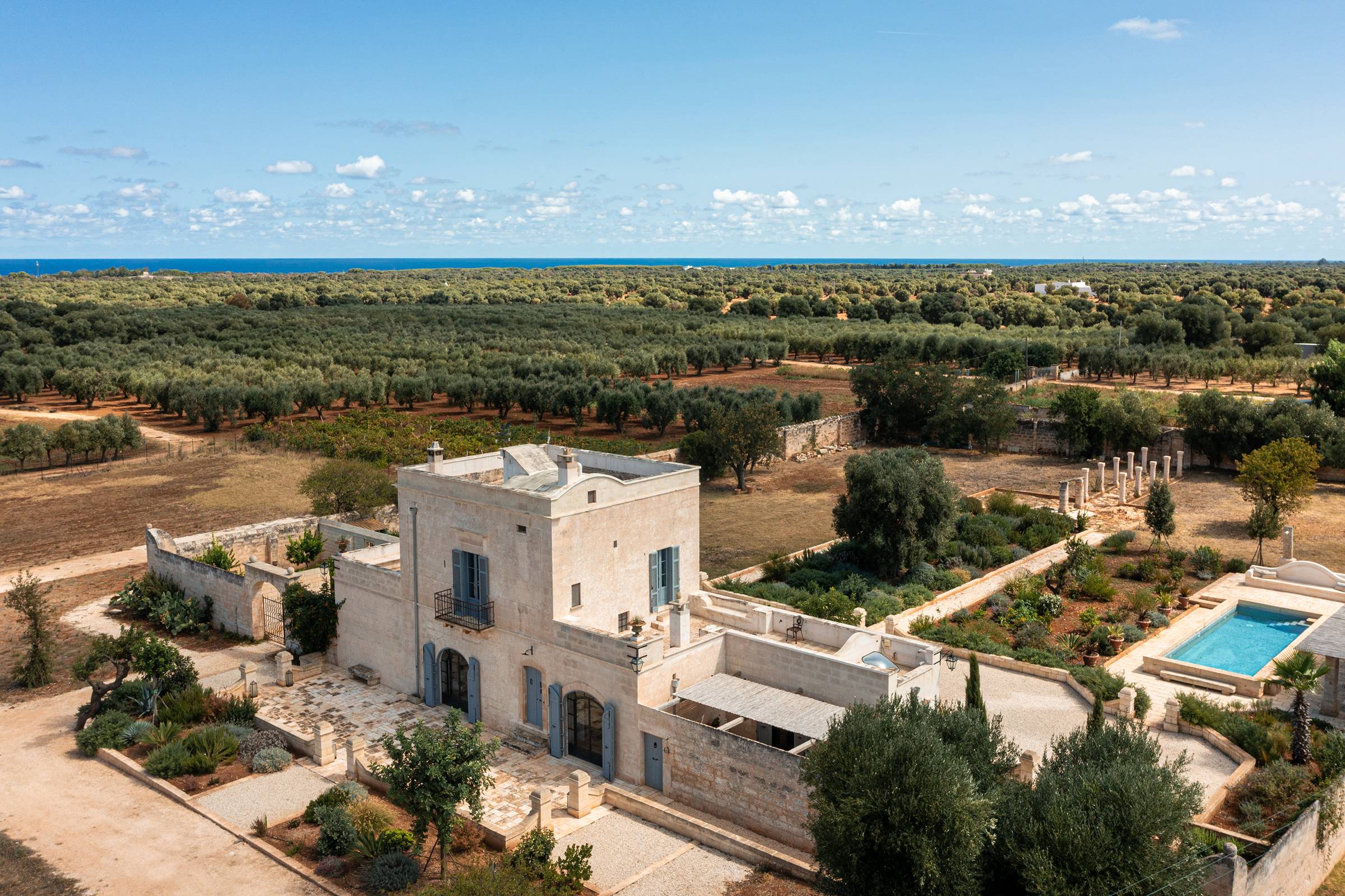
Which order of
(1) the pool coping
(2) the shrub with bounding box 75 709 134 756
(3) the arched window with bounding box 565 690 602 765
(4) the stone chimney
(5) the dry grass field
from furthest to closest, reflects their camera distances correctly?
(5) the dry grass field → (1) the pool coping → (4) the stone chimney → (2) the shrub with bounding box 75 709 134 756 → (3) the arched window with bounding box 565 690 602 765

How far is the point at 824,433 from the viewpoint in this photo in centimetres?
5428

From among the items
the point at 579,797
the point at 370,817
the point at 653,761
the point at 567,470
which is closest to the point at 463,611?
the point at 567,470

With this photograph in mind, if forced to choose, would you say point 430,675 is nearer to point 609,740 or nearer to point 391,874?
point 609,740

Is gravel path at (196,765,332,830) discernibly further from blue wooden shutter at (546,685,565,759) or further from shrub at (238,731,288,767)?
blue wooden shutter at (546,685,565,759)

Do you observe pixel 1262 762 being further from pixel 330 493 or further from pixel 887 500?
pixel 330 493

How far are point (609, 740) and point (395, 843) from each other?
4278mm

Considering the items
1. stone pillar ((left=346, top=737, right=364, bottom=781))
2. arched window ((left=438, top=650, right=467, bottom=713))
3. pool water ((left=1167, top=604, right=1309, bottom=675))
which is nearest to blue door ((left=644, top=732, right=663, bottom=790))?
arched window ((left=438, top=650, right=467, bottom=713))

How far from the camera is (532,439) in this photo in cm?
5175

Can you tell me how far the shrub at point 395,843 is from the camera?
16078 mm

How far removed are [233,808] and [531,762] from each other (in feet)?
17.9

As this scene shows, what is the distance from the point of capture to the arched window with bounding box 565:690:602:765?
19.1m

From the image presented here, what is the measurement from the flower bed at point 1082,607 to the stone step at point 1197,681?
1641 mm

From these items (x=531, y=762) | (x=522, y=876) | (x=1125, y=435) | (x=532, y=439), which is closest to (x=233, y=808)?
(x=531, y=762)

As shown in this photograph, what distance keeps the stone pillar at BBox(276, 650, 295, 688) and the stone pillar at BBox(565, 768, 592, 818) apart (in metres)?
9.57
